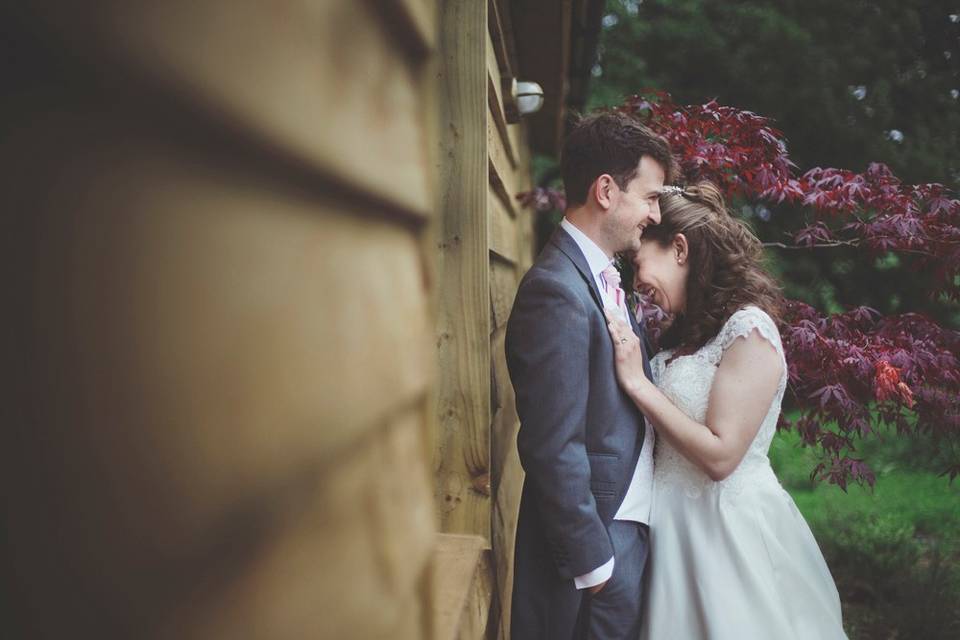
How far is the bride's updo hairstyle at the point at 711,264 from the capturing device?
2.36m

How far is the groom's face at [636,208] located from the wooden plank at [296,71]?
1.73m

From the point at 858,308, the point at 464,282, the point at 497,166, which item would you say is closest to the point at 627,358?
the point at 464,282

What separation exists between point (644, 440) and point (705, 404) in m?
0.22

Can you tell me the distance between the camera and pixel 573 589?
2.06 meters

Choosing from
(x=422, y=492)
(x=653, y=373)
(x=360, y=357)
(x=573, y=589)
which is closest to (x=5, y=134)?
(x=360, y=357)

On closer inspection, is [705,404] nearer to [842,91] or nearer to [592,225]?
[592,225]

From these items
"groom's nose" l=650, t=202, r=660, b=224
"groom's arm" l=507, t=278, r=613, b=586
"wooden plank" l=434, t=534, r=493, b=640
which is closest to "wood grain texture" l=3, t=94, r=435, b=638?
"wooden plank" l=434, t=534, r=493, b=640

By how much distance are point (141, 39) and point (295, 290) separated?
167 millimetres

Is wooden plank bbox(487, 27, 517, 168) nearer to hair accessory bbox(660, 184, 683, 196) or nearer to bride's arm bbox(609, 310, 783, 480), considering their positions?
hair accessory bbox(660, 184, 683, 196)

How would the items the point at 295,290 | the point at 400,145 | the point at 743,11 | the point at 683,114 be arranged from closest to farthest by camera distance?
the point at 295,290, the point at 400,145, the point at 683,114, the point at 743,11

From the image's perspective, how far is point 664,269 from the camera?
2465mm

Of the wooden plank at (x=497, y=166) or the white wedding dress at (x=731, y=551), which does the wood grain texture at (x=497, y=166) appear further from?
the white wedding dress at (x=731, y=551)

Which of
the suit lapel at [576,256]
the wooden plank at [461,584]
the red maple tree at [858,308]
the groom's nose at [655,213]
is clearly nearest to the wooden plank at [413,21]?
A: the wooden plank at [461,584]

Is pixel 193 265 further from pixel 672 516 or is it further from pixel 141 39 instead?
pixel 672 516
